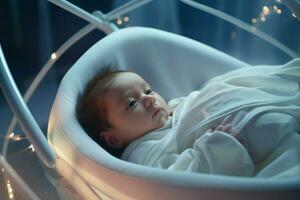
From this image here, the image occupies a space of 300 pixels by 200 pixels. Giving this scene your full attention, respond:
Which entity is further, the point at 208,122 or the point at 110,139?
the point at 110,139

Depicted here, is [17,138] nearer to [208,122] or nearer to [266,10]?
[208,122]

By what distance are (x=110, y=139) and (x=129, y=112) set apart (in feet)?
0.30

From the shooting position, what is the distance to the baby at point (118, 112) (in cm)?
120

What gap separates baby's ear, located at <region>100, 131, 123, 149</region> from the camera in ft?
3.98

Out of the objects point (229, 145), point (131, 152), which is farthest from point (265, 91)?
point (131, 152)

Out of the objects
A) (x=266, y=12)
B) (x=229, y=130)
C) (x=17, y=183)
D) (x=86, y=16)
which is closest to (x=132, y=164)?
(x=229, y=130)

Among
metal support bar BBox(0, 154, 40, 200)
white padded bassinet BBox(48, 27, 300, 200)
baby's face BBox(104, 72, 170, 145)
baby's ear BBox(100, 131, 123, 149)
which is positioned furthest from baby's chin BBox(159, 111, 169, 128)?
metal support bar BBox(0, 154, 40, 200)

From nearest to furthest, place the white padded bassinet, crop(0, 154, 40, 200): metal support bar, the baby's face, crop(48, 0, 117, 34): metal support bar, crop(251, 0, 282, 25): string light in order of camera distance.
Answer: the white padded bassinet
crop(0, 154, 40, 200): metal support bar
the baby's face
crop(48, 0, 117, 34): metal support bar
crop(251, 0, 282, 25): string light

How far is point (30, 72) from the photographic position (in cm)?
190

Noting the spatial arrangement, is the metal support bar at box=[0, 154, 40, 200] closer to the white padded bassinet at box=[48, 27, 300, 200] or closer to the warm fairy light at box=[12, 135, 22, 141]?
the white padded bassinet at box=[48, 27, 300, 200]

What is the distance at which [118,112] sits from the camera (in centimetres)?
120

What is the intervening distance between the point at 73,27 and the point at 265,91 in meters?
1.02

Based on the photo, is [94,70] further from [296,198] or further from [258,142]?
[296,198]

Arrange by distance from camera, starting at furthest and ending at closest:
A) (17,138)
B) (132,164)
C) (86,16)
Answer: (17,138), (86,16), (132,164)
